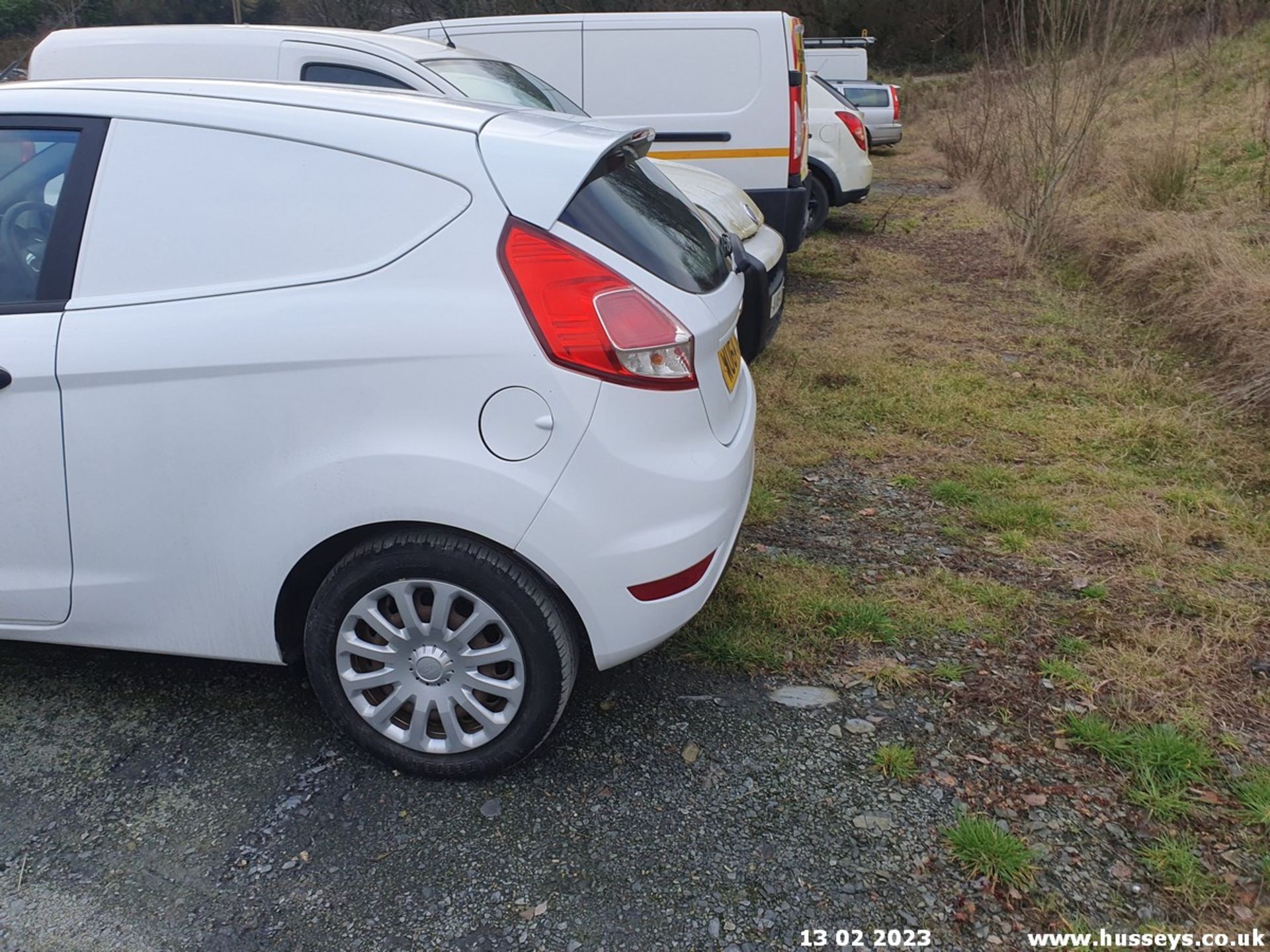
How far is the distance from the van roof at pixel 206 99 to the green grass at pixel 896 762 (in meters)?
1.93

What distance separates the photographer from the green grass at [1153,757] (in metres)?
2.60

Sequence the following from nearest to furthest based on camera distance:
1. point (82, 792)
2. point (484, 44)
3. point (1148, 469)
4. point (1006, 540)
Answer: point (82, 792) → point (1006, 540) → point (1148, 469) → point (484, 44)

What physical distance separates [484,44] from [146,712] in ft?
20.2

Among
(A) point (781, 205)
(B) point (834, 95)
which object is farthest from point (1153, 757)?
(B) point (834, 95)

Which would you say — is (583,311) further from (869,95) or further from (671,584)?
(869,95)

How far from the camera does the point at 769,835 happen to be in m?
2.50

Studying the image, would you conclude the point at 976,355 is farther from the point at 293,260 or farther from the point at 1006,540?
the point at 293,260

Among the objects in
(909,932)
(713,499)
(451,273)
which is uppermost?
(451,273)

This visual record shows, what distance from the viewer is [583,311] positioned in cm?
241

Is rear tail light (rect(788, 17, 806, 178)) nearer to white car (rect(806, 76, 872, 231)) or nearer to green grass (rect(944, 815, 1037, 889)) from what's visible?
white car (rect(806, 76, 872, 231))

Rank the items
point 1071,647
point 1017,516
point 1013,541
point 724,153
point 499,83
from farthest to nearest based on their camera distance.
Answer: point 724,153
point 499,83
point 1017,516
point 1013,541
point 1071,647

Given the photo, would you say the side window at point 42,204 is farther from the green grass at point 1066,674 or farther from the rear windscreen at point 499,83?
the rear windscreen at point 499,83

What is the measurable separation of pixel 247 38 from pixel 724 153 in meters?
3.31

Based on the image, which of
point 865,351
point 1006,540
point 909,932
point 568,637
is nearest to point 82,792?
point 568,637
